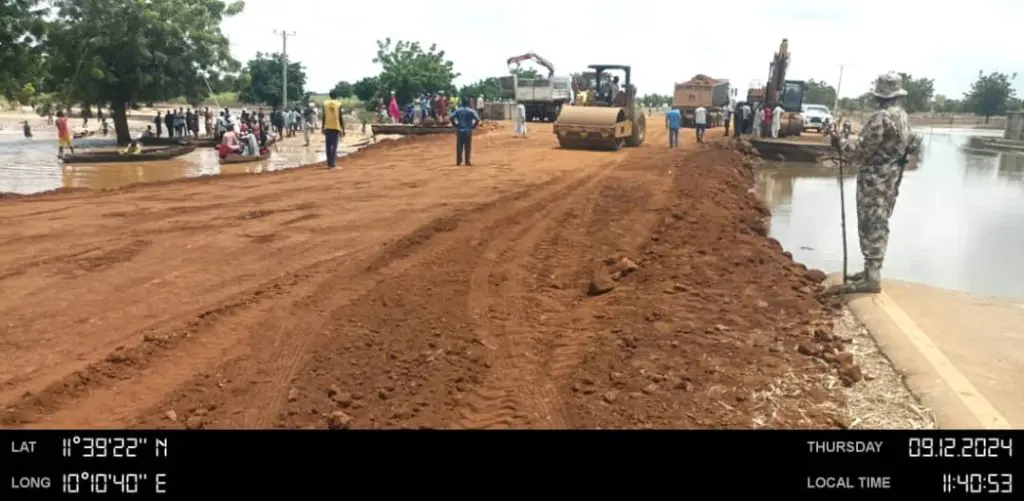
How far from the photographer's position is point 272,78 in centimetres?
5194

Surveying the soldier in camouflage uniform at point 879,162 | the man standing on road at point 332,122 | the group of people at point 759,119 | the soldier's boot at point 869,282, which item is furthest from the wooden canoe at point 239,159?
the group of people at point 759,119

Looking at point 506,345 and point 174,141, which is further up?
point 174,141

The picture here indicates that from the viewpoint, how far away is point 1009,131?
135 ft

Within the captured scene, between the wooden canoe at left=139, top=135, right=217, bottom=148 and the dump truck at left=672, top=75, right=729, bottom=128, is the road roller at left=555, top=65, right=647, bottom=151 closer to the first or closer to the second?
the wooden canoe at left=139, top=135, right=217, bottom=148

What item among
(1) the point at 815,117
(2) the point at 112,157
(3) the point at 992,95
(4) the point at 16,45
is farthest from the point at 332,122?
(3) the point at 992,95

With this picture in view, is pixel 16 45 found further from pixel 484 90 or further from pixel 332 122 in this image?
pixel 484 90

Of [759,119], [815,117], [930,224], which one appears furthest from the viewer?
[815,117]

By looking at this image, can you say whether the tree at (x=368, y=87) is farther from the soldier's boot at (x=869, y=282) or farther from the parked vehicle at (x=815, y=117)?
the soldier's boot at (x=869, y=282)

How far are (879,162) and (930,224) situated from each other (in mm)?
8940

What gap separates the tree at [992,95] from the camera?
2446 inches

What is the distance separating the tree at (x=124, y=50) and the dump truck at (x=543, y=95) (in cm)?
1550

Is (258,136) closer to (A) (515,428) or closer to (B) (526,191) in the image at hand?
(B) (526,191)

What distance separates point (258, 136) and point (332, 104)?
1015 cm
